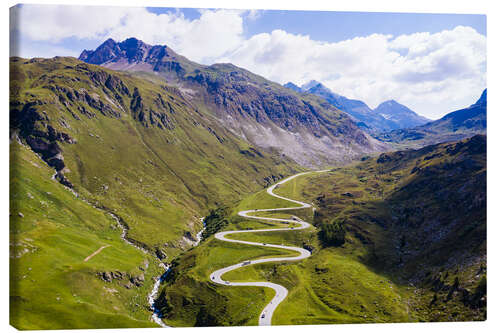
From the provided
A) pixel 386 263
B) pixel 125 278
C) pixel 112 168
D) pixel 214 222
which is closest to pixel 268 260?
pixel 386 263

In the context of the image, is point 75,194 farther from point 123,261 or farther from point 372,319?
point 372,319

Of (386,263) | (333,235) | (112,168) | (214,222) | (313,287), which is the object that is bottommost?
(313,287)

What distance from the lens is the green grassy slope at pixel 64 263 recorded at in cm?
4734

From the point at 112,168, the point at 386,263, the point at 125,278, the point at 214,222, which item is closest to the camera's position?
the point at 125,278

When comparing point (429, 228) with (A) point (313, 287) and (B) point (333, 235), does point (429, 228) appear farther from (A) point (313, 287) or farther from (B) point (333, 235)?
(A) point (313, 287)

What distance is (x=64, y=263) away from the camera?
231ft

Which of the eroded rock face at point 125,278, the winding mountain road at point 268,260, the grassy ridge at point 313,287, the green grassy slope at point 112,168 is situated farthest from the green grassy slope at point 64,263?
the winding mountain road at point 268,260

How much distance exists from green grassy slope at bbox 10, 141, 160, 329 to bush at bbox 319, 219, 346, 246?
57.8m

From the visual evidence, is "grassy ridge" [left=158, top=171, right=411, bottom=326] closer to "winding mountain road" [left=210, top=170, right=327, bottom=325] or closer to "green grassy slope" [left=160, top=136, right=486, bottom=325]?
"green grassy slope" [left=160, top=136, right=486, bottom=325]

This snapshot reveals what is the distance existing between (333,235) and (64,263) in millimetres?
77426

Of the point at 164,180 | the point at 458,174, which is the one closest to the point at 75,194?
the point at 164,180

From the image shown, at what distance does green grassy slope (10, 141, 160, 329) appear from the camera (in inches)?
1864

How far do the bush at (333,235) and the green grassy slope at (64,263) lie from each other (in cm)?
5776

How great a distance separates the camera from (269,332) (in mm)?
43094
